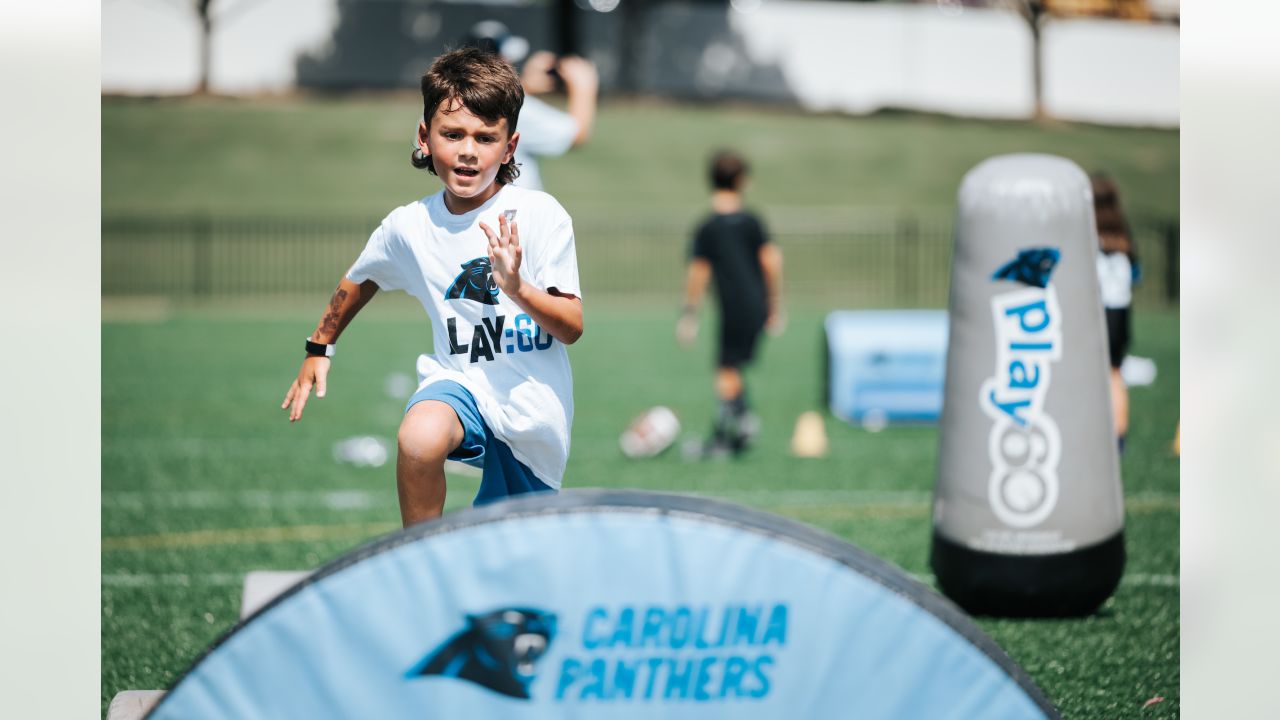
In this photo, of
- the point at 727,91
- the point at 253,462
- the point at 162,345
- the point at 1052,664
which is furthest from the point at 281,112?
the point at 1052,664

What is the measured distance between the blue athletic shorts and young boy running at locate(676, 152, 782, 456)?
6.10 meters

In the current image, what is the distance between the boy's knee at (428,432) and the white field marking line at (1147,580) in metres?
3.19

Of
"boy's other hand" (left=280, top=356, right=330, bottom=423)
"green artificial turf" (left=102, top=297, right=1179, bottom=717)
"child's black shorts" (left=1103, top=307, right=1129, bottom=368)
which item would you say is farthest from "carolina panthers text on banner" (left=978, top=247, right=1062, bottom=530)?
"child's black shorts" (left=1103, top=307, right=1129, bottom=368)

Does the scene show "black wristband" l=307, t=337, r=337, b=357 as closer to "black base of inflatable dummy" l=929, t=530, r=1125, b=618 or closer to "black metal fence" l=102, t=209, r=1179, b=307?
"black base of inflatable dummy" l=929, t=530, r=1125, b=618

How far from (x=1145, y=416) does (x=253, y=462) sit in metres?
7.04

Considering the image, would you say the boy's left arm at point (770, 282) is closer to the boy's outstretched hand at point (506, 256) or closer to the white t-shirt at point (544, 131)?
the white t-shirt at point (544, 131)

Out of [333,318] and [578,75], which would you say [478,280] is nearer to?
[333,318]

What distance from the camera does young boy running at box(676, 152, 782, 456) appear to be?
961 cm

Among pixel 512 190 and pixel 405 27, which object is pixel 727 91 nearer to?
pixel 405 27

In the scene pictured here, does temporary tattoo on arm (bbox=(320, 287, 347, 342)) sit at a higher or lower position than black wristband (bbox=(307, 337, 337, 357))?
higher

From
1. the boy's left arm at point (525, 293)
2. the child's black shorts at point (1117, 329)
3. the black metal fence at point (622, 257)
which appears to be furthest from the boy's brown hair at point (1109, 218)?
the black metal fence at point (622, 257)

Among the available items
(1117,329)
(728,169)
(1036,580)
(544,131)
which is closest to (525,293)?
(544,131)

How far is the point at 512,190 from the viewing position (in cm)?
330

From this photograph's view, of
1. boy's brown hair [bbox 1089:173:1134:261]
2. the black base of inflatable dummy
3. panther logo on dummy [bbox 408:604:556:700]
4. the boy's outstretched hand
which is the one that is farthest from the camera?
boy's brown hair [bbox 1089:173:1134:261]
